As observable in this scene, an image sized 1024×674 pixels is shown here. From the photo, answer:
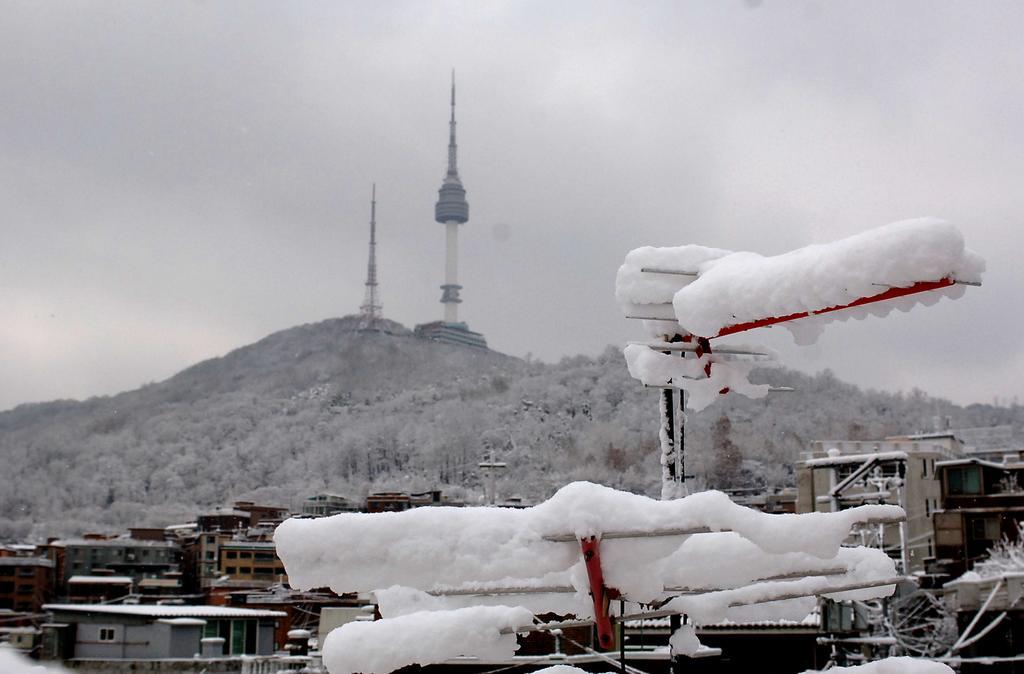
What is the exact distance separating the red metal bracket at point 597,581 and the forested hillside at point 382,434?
62.0 metres

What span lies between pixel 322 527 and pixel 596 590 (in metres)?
0.91

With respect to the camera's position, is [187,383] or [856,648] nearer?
[856,648]

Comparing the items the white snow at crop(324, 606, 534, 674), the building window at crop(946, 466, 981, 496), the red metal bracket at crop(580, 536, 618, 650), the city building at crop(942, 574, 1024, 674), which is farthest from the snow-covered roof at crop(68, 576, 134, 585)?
the red metal bracket at crop(580, 536, 618, 650)

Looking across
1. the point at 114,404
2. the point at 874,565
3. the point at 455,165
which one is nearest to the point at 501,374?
the point at 114,404

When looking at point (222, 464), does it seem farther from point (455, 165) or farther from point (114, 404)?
point (455, 165)

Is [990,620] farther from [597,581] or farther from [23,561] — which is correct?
[23,561]

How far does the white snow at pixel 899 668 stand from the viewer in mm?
4414

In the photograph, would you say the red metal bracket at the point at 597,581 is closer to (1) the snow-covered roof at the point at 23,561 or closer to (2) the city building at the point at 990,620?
(2) the city building at the point at 990,620

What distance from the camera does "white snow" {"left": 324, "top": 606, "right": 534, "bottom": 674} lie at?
3691mm

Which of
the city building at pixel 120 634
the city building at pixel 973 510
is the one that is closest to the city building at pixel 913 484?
the city building at pixel 973 510

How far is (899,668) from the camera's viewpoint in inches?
176

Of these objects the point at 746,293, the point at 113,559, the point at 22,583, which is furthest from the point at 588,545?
the point at 113,559

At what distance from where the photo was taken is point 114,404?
405 ft

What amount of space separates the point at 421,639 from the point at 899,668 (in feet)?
6.56
